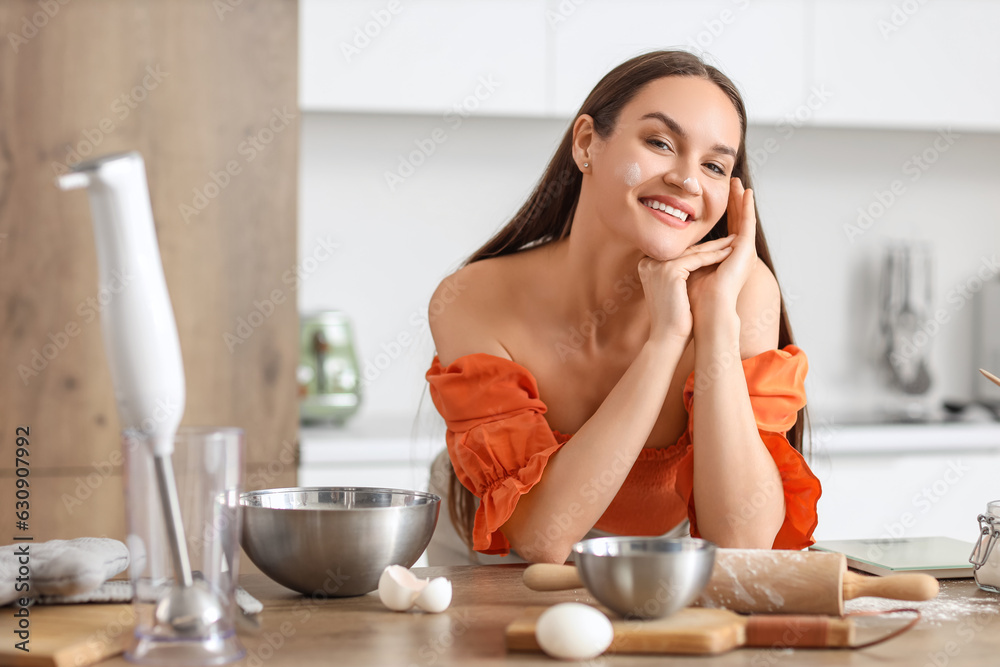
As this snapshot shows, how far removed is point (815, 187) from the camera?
10.4 ft

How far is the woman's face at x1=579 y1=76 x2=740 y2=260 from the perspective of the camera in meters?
1.31

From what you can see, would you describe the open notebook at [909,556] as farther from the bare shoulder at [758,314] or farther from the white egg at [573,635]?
the white egg at [573,635]

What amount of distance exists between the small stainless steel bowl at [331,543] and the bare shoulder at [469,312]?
0.50 meters

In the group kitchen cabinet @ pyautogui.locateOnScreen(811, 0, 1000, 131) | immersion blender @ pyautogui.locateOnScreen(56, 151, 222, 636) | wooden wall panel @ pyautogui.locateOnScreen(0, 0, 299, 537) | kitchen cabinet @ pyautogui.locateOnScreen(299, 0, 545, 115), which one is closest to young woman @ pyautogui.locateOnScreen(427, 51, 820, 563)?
immersion blender @ pyautogui.locateOnScreen(56, 151, 222, 636)

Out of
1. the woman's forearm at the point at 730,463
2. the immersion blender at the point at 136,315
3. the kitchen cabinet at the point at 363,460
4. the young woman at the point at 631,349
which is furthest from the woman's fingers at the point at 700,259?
the kitchen cabinet at the point at 363,460

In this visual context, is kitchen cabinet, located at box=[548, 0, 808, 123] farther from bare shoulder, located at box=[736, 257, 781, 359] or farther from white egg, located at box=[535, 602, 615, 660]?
white egg, located at box=[535, 602, 615, 660]

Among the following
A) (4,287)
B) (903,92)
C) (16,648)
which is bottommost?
(16,648)

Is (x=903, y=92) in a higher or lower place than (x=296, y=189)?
higher

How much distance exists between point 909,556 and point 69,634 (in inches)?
34.7

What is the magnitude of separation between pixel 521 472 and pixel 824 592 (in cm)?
46

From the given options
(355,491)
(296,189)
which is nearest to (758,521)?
(355,491)

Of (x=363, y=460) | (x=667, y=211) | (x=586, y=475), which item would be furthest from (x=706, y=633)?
(x=363, y=460)

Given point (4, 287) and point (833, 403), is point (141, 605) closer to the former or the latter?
point (4, 287)

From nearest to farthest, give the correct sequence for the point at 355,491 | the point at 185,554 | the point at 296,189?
the point at 185,554 → the point at 355,491 → the point at 296,189
